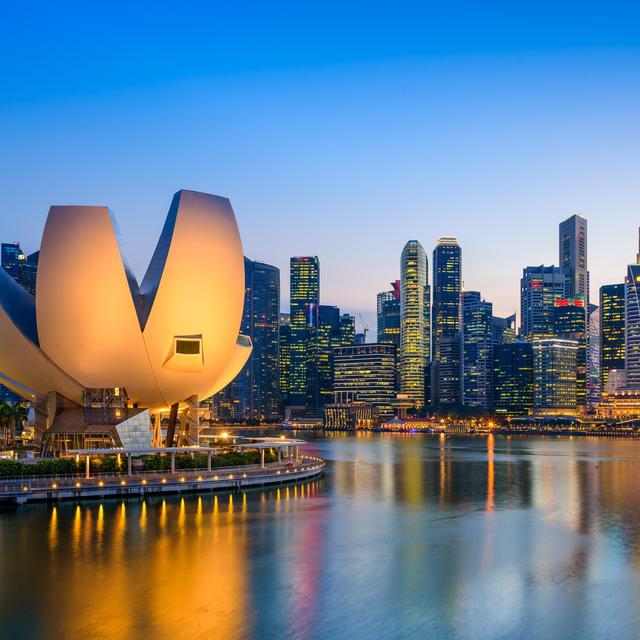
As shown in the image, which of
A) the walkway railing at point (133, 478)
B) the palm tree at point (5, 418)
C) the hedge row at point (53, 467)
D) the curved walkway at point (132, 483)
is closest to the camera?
the curved walkway at point (132, 483)

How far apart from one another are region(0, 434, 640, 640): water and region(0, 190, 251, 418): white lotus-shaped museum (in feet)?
34.4

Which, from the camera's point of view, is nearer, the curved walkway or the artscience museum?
the curved walkway

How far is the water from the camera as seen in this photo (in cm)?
2103

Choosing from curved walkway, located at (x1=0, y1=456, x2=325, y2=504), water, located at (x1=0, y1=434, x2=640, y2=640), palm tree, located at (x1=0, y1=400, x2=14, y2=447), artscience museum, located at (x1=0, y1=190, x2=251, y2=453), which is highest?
artscience museum, located at (x1=0, y1=190, x2=251, y2=453)

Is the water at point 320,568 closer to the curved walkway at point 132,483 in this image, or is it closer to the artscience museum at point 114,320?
the curved walkway at point 132,483

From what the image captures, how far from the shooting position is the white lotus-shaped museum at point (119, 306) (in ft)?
149

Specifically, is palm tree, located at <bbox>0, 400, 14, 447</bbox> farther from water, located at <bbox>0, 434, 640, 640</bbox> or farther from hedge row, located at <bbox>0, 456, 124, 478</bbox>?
water, located at <bbox>0, 434, 640, 640</bbox>

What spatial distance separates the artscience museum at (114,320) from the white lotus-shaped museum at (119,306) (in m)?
0.06

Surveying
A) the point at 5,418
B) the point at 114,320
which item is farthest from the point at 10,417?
the point at 114,320

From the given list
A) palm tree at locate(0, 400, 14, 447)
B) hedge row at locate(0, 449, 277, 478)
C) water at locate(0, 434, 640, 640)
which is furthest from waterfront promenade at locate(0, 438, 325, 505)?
palm tree at locate(0, 400, 14, 447)

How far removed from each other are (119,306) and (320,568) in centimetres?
2408

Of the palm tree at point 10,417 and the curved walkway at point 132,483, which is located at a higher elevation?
the palm tree at point 10,417

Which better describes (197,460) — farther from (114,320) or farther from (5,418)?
(5,418)

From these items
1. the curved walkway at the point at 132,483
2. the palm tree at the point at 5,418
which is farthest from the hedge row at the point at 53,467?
the palm tree at the point at 5,418
